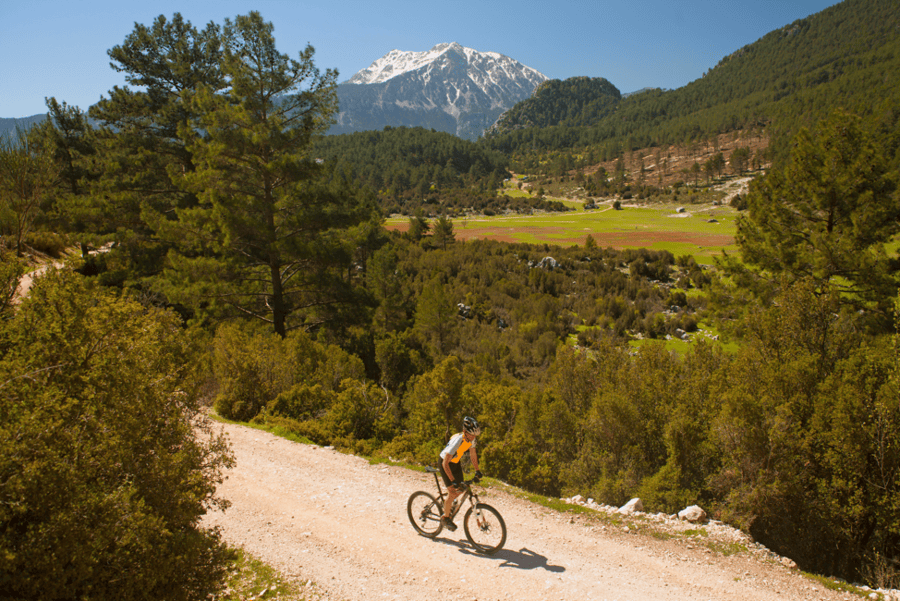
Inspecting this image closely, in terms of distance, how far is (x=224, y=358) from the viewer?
11180 millimetres

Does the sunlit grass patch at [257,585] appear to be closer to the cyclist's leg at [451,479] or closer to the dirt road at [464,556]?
the dirt road at [464,556]

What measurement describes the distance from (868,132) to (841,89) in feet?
430

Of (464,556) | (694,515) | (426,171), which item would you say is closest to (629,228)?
(694,515)

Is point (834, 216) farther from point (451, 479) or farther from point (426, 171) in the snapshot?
point (426, 171)

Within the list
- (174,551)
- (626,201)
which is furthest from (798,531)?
(626,201)

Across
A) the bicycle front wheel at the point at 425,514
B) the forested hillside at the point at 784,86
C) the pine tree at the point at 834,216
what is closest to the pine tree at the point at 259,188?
the bicycle front wheel at the point at 425,514

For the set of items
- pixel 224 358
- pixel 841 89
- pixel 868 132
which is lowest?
pixel 224 358

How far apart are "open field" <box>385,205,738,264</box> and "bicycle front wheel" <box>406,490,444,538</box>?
138 ft

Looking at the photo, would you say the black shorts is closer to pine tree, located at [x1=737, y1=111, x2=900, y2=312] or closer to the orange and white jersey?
the orange and white jersey

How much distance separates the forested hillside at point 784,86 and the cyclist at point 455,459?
376 ft

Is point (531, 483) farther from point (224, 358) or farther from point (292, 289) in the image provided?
point (292, 289)

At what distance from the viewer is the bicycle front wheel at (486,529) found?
556 centimetres

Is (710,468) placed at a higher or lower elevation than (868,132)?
lower

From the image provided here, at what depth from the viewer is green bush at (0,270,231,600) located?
258cm
